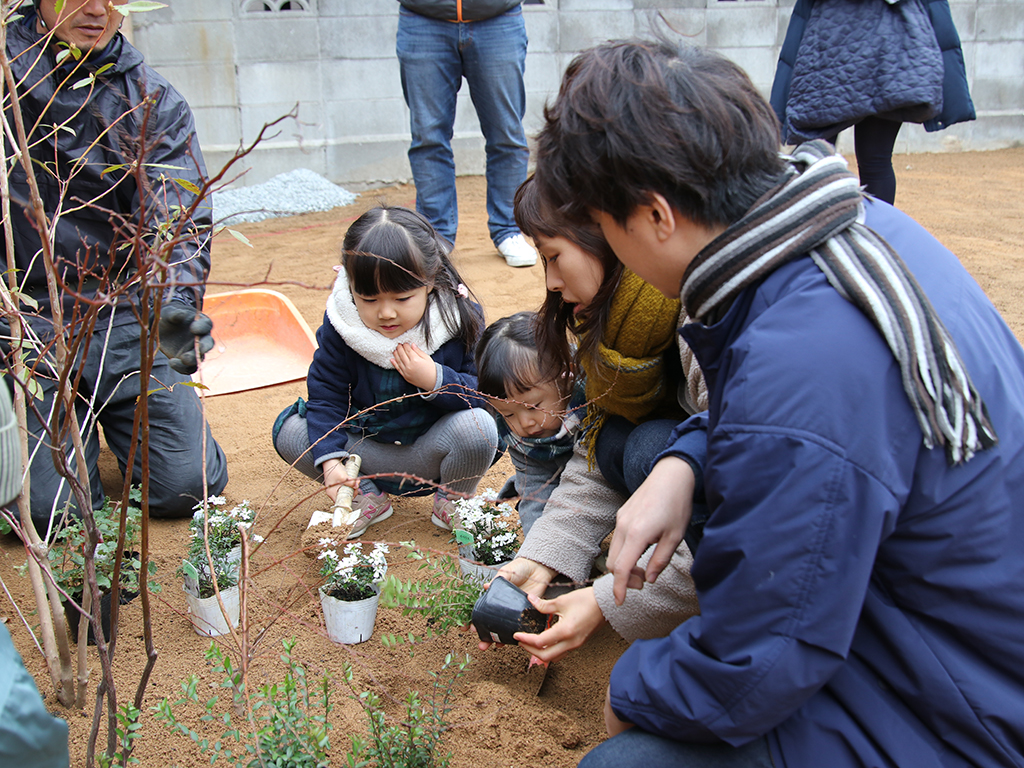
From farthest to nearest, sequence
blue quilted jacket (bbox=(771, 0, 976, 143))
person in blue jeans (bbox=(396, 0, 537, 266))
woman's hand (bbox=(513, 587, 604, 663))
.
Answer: person in blue jeans (bbox=(396, 0, 537, 266)), blue quilted jacket (bbox=(771, 0, 976, 143)), woman's hand (bbox=(513, 587, 604, 663))

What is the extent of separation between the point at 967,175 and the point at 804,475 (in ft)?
24.3

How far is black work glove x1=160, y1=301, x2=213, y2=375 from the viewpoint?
70.4 inches

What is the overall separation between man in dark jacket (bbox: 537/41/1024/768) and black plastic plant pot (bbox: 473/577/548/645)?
18.5 inches

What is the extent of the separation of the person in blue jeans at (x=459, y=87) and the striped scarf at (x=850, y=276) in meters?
3.50

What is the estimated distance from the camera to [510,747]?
63.4 inches

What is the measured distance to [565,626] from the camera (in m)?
1.54

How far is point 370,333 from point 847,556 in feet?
5.49

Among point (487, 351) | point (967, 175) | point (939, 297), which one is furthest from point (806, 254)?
point (967, 175)

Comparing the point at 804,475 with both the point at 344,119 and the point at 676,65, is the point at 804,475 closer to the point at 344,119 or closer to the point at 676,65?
the point at 676,65

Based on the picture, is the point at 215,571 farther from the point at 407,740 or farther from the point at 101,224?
the point at 101,224

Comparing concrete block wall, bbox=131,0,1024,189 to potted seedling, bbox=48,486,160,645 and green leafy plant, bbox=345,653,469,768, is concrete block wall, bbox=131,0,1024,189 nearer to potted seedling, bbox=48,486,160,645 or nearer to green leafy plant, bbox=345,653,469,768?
potted seedling, bbox=48,486,160,645

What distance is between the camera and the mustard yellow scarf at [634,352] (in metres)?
1.66

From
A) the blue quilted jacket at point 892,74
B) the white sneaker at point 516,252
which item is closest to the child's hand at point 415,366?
the blue quilted jacket at point 892,74

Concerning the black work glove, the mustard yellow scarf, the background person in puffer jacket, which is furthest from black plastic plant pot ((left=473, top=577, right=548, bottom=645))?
the background person in puffer jacket
